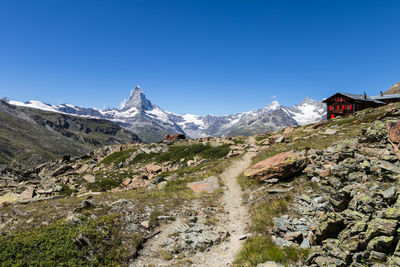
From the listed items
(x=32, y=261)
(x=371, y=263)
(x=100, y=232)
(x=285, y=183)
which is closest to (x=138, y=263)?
(x=100, y=232)

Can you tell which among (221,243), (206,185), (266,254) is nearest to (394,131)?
(266,254)

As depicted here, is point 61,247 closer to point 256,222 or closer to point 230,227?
point 230,227

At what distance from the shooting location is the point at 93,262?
9.95m

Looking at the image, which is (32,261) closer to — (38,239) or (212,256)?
(38,239)

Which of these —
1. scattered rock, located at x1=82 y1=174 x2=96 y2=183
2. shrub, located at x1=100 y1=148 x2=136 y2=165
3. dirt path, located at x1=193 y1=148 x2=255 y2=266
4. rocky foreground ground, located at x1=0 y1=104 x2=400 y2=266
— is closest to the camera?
rocky foreground ground, located at x1=0 y1=104 x2=400 y2=266

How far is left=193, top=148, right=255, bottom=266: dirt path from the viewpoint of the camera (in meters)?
10.9

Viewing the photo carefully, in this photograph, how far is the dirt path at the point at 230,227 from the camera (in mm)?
10930

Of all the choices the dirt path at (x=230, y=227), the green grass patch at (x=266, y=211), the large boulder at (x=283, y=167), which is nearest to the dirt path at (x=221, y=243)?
the dirt path at (x=230, y=227)

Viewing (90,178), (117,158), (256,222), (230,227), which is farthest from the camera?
(117,158)

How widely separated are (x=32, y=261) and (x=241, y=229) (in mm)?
11224

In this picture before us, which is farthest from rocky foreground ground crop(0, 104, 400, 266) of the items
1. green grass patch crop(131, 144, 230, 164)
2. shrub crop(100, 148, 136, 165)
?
Result: shrub crop(100, 148, 136, 165)

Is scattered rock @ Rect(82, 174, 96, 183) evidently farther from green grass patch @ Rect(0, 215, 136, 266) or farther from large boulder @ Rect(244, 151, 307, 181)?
large boulder @ Rect(244, 151, 307, 181)

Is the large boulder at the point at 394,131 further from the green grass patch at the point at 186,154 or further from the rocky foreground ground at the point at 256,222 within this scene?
the green grass patch at the point at 186,154

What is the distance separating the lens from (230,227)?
14547 mm
